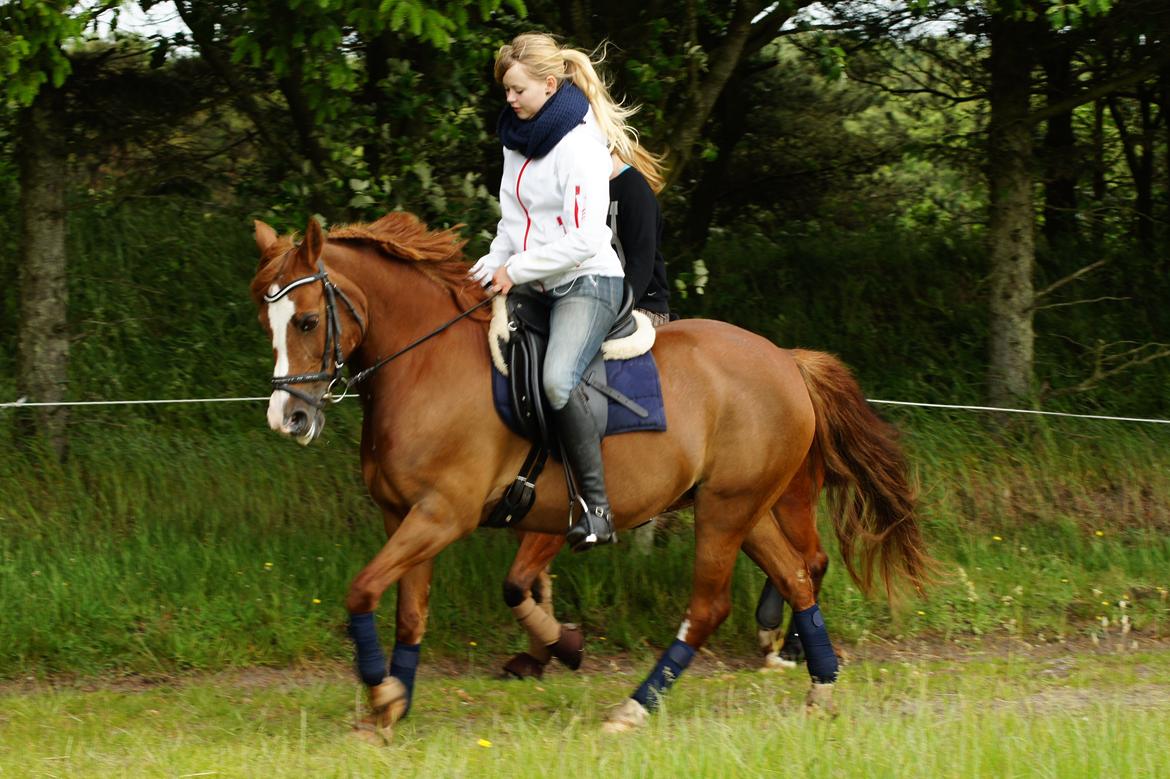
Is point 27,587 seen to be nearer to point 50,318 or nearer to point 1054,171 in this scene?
point 50,318

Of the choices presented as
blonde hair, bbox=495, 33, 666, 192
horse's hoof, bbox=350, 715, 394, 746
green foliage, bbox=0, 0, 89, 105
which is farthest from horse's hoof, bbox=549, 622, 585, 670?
green foliage, bbox=0, 0, 89, 105

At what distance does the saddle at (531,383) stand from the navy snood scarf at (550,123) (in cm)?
68

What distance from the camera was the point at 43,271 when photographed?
8742 mm

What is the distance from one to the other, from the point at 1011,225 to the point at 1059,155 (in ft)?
4.11

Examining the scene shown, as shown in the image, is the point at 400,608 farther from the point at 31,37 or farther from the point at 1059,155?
the point at 1059,155

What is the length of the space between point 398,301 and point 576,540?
1300mm

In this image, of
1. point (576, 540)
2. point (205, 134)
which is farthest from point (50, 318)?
point (576, 540)

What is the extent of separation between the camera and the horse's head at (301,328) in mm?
5340

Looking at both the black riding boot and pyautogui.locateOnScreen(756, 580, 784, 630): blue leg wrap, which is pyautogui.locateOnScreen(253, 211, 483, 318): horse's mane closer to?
the black riding boot

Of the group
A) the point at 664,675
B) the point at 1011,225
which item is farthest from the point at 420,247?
the point at 1011,225

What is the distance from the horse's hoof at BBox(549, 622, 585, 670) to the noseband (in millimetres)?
2357

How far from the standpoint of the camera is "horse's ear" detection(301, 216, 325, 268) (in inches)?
210

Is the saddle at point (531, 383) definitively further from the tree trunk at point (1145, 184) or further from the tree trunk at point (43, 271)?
the tree trunk at point (1145, 184)

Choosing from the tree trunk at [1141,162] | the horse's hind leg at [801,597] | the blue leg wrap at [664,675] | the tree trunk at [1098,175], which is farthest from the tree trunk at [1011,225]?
the blue leg wrap at [664,675]
